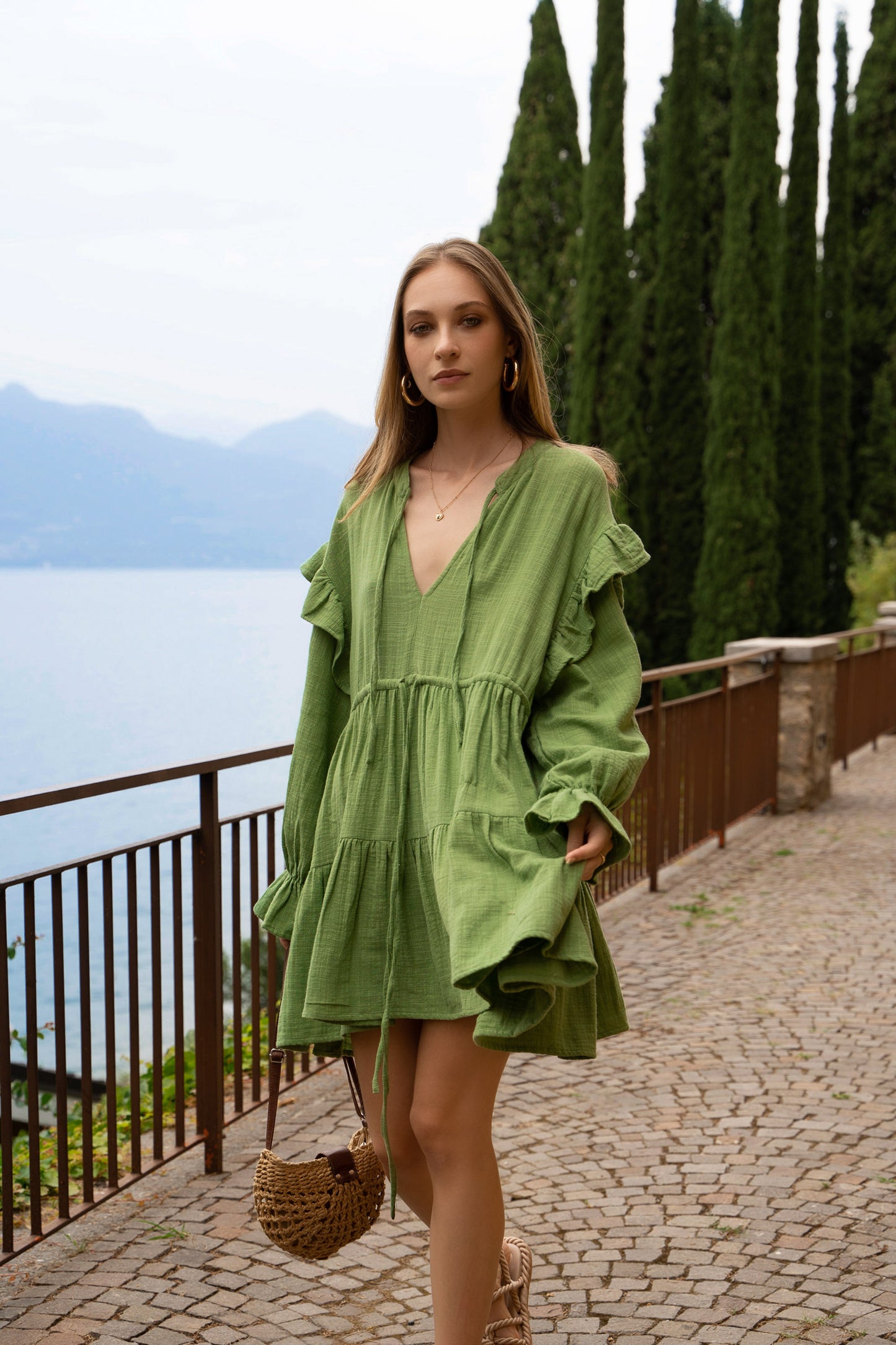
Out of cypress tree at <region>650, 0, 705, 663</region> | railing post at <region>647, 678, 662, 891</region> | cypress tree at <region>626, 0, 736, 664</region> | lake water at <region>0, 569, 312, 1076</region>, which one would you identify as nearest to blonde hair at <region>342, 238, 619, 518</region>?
lake water at <region>0, 569, 312, 1076</region>

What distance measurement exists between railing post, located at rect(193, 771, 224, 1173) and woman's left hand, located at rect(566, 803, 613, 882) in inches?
67.1

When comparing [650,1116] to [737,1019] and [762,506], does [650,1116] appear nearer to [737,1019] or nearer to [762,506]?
[737,1019]

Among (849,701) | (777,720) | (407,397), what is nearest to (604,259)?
(849,701)

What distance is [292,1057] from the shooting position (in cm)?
426

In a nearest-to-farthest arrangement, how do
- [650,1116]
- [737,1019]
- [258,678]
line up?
[650,1116]
[737,1019]
[258,678]

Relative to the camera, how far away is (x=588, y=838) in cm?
194

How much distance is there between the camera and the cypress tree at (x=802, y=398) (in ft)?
64.9

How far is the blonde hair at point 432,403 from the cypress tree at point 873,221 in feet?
71.4

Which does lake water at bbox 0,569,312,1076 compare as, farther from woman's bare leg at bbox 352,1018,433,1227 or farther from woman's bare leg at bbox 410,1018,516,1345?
woman's bare leg at bbox 410,1018,516,1345

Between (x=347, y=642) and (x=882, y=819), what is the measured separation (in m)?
7.58

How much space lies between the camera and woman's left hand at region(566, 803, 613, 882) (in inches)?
73.9

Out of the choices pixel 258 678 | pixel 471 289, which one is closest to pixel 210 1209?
pixel 471 289

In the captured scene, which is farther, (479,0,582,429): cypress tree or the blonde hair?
(479,0,582,429): cypress tree

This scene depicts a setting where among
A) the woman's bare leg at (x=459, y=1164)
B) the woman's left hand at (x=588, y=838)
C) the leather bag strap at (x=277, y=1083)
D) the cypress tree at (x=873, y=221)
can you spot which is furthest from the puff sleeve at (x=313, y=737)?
the cypress tree at (x=873, y=221)
